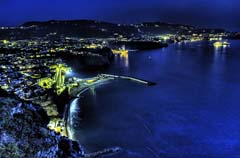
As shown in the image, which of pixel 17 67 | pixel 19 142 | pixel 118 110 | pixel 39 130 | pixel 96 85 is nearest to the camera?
pixel 19 142

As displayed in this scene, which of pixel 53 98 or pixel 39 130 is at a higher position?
pixel 39 130

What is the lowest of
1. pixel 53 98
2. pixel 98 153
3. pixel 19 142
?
pixel 98 153

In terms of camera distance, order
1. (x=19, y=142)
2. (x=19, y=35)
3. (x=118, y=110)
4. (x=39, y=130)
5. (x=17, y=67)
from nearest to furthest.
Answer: (x=19, y=142) < (x=39, y=130) < (x=118, y=110) < (x=17, y=67) < (x=19, y=35)

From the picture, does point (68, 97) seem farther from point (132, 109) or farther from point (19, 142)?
point (19, 142)

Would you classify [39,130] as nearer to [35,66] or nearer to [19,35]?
[35,66]

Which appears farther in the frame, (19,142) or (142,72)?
(142,72)

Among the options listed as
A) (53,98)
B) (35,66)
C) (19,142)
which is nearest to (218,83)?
(53,98)
